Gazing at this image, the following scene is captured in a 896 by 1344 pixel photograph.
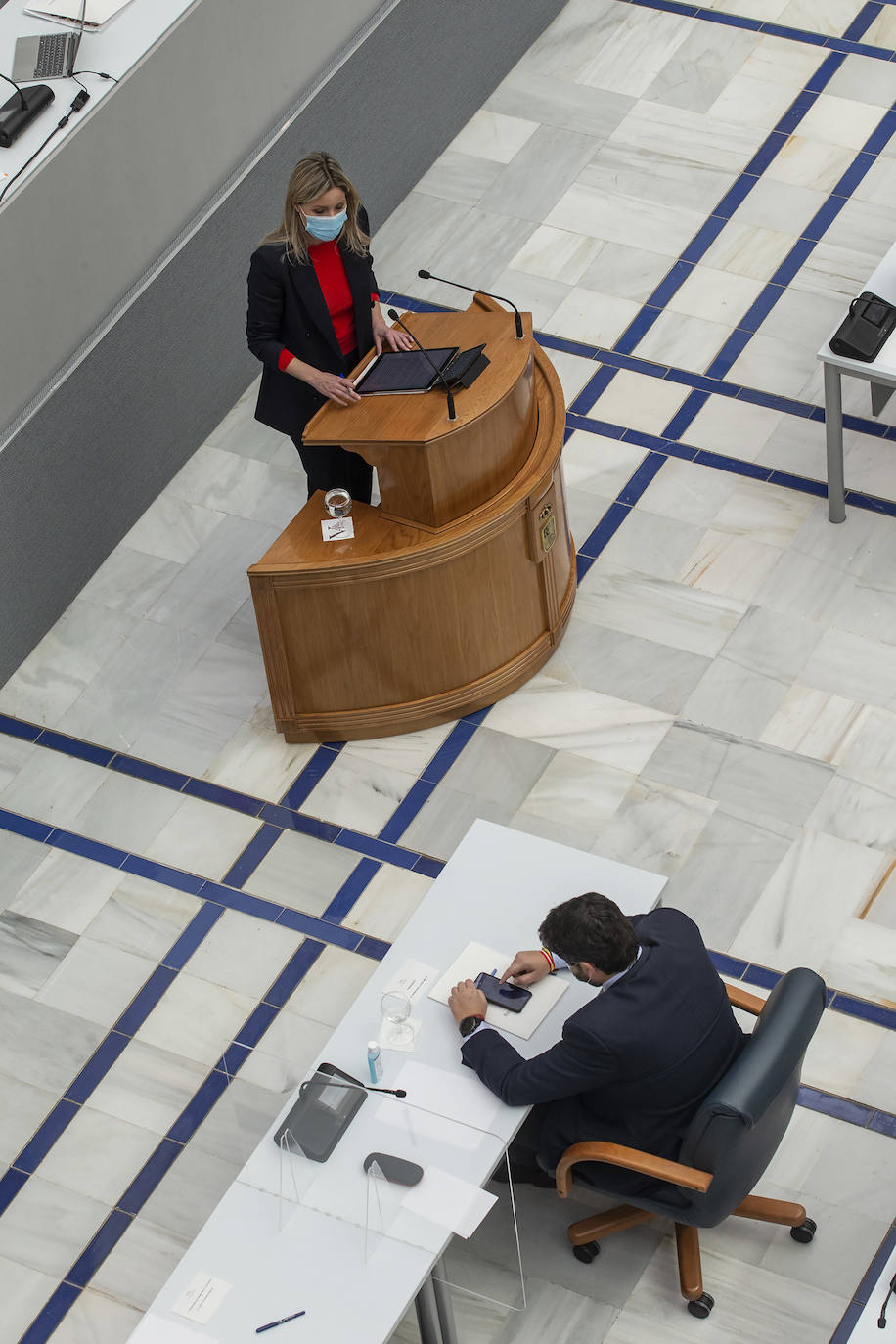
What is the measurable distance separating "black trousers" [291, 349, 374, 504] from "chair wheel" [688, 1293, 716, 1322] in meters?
2.65

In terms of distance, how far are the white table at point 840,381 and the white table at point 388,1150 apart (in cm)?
216

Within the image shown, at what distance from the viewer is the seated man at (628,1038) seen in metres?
3.82

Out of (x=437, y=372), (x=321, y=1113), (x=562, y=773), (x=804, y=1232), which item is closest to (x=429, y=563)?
(x=437, y=372)

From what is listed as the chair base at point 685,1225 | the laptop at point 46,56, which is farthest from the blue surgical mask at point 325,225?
the chair base at point 685,1225

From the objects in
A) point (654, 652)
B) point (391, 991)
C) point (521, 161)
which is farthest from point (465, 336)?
point (521, 161)

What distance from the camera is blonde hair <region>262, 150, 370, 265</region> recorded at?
496 centimetres

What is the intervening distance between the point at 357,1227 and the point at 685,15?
6.57 m

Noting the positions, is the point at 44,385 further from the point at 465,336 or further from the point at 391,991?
the point at 391,991

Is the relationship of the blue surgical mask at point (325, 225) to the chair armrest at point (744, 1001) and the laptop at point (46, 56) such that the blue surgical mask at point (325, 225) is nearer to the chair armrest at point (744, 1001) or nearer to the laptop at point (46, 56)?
the laptop at point (46, 56)

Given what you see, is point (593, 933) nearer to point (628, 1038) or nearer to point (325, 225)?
point (628, 1038)

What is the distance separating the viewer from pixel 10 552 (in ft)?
19.5

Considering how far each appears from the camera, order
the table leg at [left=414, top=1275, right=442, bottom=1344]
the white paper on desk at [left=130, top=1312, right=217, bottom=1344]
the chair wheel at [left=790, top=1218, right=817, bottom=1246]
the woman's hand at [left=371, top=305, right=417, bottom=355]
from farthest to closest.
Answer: the woman's hand at [left=371, top=305, right=417, bottom=355] < the chair wheel at [left=790, top=1218, right=817, bottom=1246] < the table leg at [left=414, top=1275, right=442, bottom=1344] < the white paper on desk at [left=130, top=1312, right=217, bottom=1344]

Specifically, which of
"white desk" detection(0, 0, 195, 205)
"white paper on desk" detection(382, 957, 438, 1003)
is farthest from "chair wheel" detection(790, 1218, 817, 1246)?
"white desk" detection(0, 0, 195, 205)

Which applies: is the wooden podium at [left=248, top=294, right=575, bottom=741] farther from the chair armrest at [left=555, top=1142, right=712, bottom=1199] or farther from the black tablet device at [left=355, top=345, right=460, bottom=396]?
the chair armrest at [left=555, top=1142, right=712, bottom=1199]
